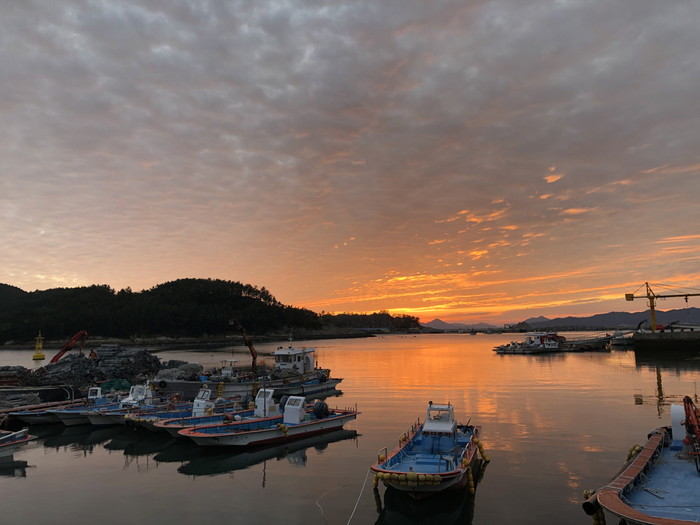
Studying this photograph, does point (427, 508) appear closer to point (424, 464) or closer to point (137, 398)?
point (424, 464)

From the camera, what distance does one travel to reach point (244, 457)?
27.6m

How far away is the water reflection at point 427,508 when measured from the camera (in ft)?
59.2

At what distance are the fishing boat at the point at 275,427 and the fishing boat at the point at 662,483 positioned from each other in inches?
753

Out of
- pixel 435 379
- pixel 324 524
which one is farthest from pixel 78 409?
pixel 435 379

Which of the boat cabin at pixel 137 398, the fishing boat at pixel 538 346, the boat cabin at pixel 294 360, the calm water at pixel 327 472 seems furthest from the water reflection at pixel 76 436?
the fishing boat at pixel 538 346

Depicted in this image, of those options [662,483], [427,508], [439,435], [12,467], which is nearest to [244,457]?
[439,435]

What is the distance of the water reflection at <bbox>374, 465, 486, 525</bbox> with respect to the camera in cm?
1805

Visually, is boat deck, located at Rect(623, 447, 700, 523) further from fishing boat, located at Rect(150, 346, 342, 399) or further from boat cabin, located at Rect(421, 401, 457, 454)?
fishing boat, located at Rect(150, 346, 342, 399)

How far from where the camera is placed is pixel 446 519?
59.3ft

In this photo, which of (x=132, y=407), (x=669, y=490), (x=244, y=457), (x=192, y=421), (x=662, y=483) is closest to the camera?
(x=669, y=490)

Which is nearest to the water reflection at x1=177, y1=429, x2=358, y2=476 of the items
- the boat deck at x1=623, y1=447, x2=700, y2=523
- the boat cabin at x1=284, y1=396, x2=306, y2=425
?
the boat cabin at x1=284, y1=396, x2=306, y2=425

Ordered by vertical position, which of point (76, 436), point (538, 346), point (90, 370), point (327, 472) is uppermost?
point (90, 370)

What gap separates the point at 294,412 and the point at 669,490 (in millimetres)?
21699

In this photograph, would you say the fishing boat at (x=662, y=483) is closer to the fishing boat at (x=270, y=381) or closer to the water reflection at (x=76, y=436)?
the water reflection at (x=76, y=436)
